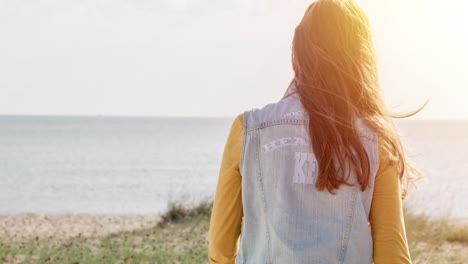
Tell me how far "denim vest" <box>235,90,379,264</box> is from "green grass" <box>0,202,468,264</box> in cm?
626

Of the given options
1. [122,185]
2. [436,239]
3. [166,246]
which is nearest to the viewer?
[166,246]

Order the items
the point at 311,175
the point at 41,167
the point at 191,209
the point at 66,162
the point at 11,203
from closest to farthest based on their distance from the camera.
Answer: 1. the point at 311,175
2. the point at 191,209
3. the point at 11,203
4. the point at 41,167
5. the point at 66,162

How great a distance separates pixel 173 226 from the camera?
1257 centimetres

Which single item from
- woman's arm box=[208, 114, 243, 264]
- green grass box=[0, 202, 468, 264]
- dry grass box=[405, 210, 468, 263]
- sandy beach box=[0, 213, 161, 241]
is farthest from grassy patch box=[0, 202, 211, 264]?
woman's arm box=[208, 114, 243, 264]

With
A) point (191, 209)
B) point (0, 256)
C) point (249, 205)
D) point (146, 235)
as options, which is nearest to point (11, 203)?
point (191, 209)

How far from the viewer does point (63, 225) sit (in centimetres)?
1503

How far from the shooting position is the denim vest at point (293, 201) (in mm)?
2119

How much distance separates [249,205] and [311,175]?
0.20m

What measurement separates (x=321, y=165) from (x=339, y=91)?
0.21 meters

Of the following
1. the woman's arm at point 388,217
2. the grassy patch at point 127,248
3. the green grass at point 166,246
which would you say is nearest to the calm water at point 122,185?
the green grass at point 166,246

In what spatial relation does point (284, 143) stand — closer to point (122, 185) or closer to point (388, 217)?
point (388, 217)

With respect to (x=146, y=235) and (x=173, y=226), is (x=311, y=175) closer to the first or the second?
(x=146, y=235)

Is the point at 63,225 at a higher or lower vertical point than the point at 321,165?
lower

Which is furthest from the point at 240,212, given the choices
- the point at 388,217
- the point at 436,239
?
the point at 436,239
